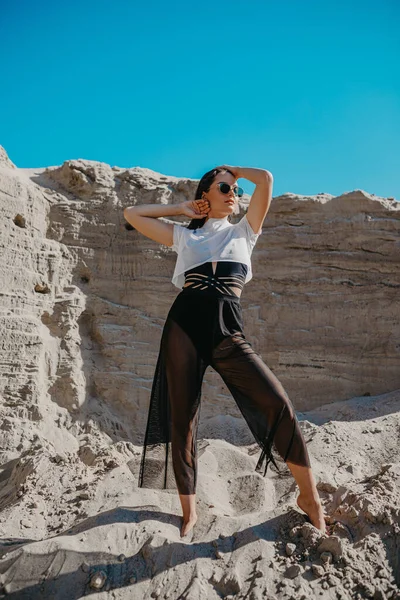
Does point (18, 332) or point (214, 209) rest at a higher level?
point (214, 209)

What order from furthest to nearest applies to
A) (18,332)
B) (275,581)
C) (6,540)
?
(18,332)
(6,540)
(275,581)

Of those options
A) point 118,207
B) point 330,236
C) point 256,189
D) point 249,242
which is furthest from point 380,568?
point 118,207

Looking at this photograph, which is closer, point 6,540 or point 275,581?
point 275,581

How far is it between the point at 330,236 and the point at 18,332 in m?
4.26

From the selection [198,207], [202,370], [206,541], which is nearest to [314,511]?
[206,541]

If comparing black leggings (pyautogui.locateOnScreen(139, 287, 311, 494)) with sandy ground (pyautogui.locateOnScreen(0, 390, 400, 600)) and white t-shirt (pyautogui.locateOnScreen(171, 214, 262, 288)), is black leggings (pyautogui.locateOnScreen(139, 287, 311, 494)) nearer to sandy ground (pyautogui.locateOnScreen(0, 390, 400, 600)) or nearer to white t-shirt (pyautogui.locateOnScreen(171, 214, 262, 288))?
white t-shirt (pyautogui.locateOnScreen(171, 214, 262, 288))

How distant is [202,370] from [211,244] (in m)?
0.70

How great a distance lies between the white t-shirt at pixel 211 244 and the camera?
3080 mm

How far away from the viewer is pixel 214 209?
3.26 metres

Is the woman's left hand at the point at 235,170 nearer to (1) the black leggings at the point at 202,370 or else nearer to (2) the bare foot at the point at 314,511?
(1) the black leggings at the point at 202,370

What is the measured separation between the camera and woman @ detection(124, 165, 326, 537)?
9.30 ft

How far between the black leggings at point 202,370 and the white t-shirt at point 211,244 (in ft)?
0.55

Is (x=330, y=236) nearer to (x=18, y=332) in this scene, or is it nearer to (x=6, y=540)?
(x=18, y=332)

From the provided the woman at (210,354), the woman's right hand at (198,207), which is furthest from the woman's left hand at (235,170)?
the woman's right hand at (198,207)
